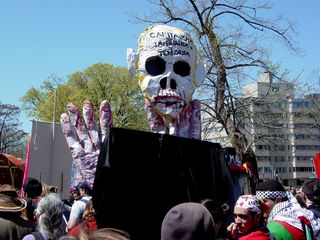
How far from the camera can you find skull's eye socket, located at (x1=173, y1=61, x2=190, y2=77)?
776 cm

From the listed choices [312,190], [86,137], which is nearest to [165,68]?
[86,137]

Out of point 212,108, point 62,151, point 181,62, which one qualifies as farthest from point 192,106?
point 212,108

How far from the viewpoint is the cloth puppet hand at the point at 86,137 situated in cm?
790

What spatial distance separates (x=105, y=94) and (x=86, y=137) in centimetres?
3090

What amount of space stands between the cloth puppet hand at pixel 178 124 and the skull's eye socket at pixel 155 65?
48 cm

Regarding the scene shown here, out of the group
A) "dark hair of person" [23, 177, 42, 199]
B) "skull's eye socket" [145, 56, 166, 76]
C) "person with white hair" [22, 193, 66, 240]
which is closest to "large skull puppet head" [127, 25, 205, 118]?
"skull's eye socket" [145, 56, 166, 76]

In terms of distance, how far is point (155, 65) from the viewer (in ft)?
25.6

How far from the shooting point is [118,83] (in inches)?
1550

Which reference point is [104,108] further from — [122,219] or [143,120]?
[143,120]

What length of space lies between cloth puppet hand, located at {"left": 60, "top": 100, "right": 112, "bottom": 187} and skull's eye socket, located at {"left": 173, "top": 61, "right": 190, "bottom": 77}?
4.29ft

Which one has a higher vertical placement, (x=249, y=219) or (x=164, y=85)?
(x=164, y=85)

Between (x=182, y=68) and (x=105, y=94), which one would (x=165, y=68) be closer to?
(x=182, y=68)

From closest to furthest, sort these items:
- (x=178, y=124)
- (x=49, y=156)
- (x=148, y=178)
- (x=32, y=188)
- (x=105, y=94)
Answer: (x=148, y=178)
(x=32, y=188)
(x=178, y=124)
(x=49, y=156)
(x=105, y=94)

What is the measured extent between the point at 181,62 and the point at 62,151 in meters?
3.26
